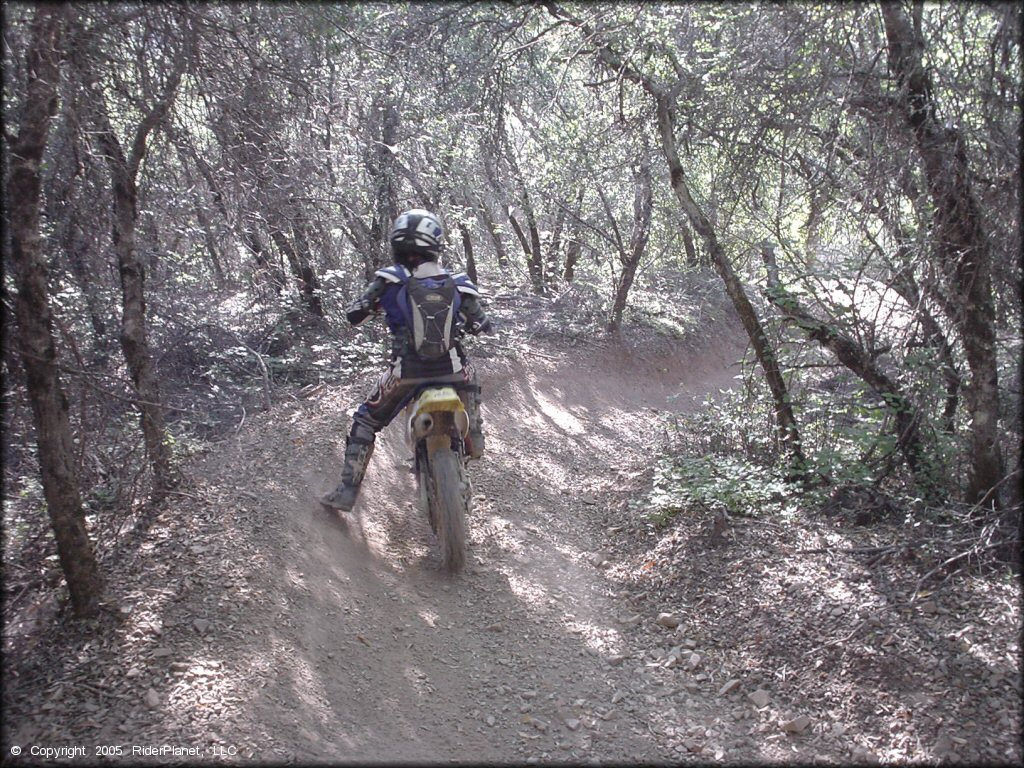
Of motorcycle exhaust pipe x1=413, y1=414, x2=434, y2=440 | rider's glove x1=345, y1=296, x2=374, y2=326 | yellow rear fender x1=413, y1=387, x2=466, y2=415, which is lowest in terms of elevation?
motorcycle exhaust pipe x1=413, y1=414, x2=434, y2=440

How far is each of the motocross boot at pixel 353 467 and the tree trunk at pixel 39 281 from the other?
221cm

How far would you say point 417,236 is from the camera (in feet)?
17.0

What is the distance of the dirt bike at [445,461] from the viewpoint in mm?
5043

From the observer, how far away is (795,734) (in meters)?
3.49

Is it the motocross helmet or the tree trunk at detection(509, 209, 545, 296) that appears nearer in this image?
the motocross helmet

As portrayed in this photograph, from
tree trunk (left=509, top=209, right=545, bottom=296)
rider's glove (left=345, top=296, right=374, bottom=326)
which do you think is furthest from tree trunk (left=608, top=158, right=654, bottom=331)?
rider's glove (left=345, top=296, right=374, bottom=326)

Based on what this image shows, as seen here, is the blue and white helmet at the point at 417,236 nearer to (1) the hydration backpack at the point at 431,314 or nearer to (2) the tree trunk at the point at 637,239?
(1) the hydration backpack at the point at 431,314

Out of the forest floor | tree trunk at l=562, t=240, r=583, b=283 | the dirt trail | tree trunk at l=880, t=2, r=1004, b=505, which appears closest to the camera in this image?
the forest floor

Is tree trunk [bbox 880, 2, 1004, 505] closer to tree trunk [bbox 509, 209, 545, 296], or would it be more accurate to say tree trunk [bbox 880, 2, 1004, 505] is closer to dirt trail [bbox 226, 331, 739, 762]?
dirt trail [bbox 226, 331, 739, 762]

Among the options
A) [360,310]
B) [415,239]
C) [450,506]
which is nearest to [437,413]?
[450,506]

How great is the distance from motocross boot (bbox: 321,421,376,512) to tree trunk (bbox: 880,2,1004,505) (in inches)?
164

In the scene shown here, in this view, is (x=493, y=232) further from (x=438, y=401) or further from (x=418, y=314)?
(x=438, y=401)

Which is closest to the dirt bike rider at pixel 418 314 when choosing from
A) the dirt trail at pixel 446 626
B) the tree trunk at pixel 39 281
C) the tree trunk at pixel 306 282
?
the dirt trail at pixel 446 626

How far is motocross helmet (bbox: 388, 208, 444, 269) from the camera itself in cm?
520
